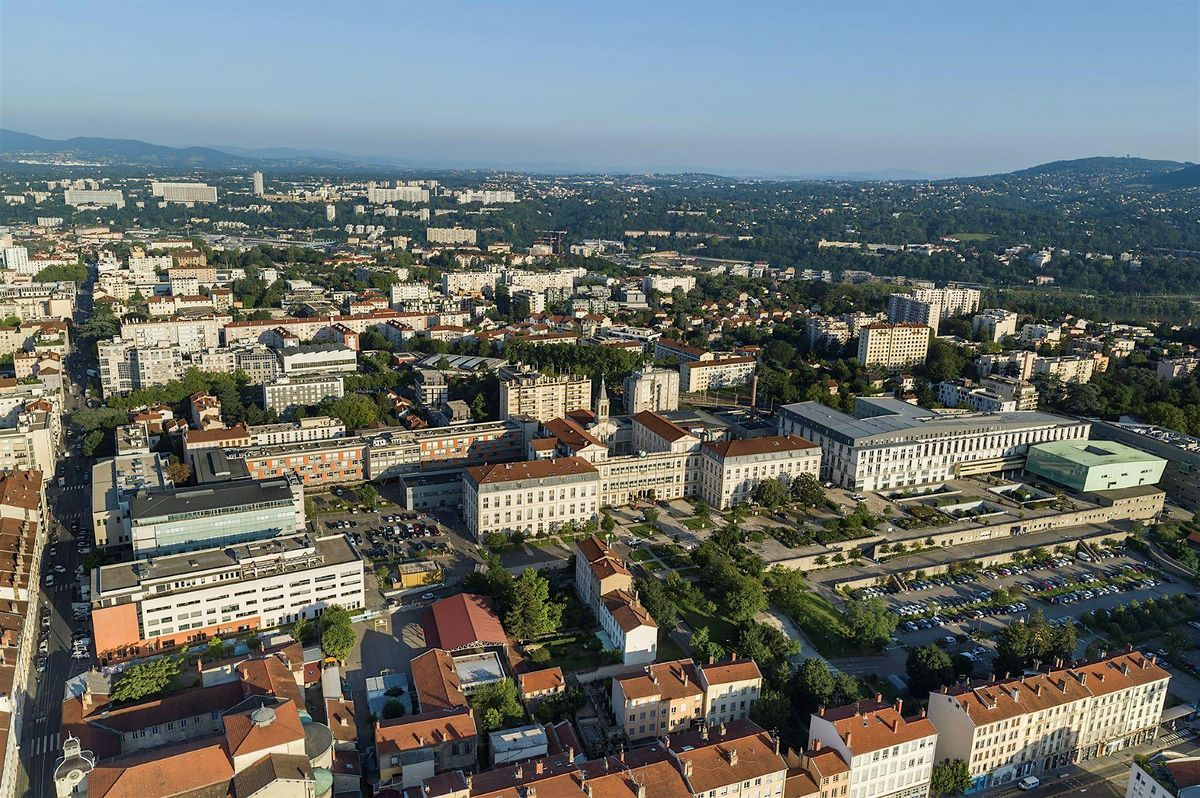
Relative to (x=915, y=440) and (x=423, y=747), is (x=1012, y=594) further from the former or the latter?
(x=423, y=747)

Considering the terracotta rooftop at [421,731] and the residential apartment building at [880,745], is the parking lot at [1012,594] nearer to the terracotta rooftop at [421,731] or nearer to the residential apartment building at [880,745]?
the residential apartment building at [880,745]

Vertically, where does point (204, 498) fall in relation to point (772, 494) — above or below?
above

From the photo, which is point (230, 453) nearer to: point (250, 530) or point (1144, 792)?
point (250, 530)

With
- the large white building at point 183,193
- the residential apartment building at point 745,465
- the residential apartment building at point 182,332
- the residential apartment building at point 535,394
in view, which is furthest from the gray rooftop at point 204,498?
the large white building at point 183,193

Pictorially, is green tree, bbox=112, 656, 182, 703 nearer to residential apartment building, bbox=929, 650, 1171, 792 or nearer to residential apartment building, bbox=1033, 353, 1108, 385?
residential apartment building, bbox=929, 650, 1171, 792

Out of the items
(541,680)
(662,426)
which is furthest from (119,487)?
(662,426)

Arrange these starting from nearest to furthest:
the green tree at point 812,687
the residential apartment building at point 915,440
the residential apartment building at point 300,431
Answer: the green tree at point 812,687 < the residential apartment building at point 915,440 < the residential apartment building at point 300,431
